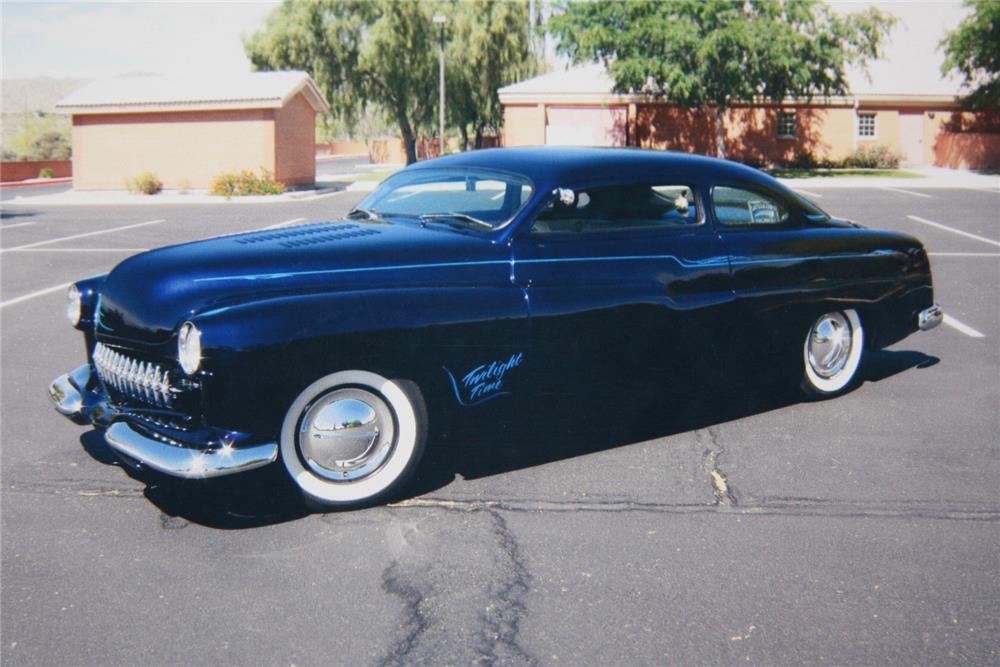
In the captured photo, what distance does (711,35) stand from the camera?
34.3 m

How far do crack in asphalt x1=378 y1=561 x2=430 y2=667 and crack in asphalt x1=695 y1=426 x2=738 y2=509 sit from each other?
160cm


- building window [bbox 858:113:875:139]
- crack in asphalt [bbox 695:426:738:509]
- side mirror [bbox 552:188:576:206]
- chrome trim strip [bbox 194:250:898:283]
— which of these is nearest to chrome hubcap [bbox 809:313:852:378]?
chrome trim strip [bbox 194:250:898:283]

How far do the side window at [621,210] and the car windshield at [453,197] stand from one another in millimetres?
197

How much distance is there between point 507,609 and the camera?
3.50 m

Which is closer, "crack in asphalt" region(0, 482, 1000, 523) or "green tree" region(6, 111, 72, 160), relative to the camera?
"crack in asphalt" region(0, 482, 1000, 523)

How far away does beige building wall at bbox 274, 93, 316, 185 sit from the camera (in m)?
32.4

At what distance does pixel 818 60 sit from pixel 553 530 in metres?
34.9

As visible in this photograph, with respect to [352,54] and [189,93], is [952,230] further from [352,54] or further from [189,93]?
[352,54]

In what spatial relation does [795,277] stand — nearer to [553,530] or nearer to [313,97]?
[553,530]

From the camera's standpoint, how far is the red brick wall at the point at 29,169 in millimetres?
43862

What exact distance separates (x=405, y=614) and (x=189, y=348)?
56.0 inches

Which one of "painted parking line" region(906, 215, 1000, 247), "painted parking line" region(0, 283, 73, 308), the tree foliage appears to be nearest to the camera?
"painted parking line" region(0, 283, 73, 308)

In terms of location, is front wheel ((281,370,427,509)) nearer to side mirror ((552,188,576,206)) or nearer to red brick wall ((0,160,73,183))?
side mirror ((552,188,576,206))

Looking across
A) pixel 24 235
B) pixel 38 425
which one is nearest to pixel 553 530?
pixel 38 425
